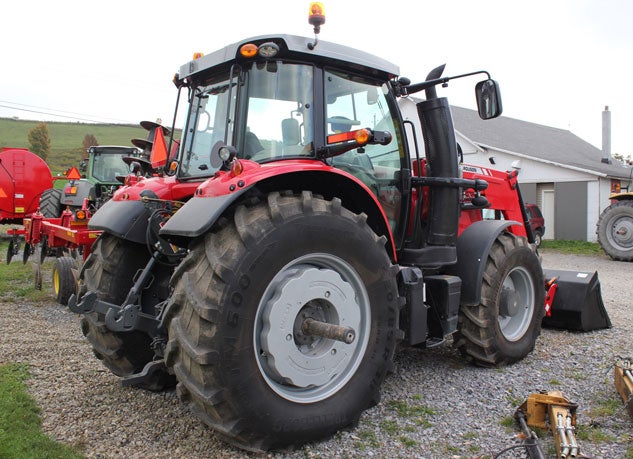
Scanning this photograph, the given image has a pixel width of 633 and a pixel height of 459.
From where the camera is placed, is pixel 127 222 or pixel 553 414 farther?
pixel 127 222

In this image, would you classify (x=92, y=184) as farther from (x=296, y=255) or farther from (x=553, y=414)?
(x=553, y=414)

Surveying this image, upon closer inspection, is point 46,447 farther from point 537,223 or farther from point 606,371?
point 537,223

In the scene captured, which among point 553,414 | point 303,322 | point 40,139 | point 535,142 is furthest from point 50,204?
point 40,139

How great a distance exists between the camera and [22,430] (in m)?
3.08

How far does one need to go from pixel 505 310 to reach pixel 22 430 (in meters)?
3.68

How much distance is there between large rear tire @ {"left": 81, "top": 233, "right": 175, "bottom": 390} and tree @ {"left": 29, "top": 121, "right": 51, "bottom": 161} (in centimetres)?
4685

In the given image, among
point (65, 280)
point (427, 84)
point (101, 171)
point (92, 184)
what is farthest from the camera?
point (101, 171)

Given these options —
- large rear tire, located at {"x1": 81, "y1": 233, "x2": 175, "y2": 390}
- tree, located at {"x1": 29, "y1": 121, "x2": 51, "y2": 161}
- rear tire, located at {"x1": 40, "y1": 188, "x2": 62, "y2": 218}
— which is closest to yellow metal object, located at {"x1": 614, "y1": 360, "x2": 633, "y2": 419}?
large rear tire, located at {"x1": 81, "y1": 233, "x2": 175, "y2": 390}

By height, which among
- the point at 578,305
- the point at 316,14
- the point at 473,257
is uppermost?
the point at 316,14

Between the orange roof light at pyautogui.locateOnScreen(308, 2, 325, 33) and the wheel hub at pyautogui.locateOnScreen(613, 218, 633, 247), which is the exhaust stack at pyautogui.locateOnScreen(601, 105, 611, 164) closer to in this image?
the wheel hub at pyautogui.locateOnScreen(613, 218, 633, 247)

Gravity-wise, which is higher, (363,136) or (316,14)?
(316,14)

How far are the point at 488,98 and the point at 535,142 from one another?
814 inches

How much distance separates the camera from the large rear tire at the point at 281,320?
266 centimetres

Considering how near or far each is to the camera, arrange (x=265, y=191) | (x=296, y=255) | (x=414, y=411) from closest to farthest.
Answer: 1. (x=296, y=255)
2. (x=265, y=191)
3. (x=414, y=411)
